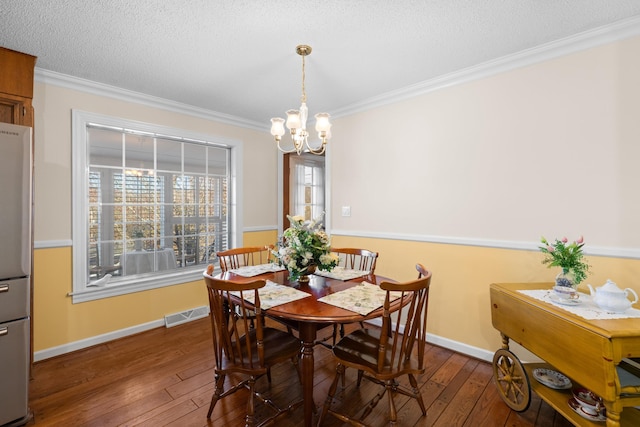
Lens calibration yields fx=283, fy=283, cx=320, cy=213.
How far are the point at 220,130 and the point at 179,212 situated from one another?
1.15 m

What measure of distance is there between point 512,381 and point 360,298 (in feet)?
3.83

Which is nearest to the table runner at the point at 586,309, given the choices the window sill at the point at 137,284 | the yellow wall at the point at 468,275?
the yellow wall at the point at 468,275

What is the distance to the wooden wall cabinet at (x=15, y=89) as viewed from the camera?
81.0 inches

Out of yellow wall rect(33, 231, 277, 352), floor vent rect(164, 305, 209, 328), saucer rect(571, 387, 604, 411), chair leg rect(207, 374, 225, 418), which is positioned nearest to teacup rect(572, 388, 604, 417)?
saucer rect(571, 387, 604, 411)

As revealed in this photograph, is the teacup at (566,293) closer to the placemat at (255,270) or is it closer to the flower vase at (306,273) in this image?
the flower vase at (306,273)

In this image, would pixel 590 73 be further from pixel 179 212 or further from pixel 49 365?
pixel 49 365

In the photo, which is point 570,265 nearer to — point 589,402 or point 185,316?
point 589,402

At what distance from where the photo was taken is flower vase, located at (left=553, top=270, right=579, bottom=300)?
1602mm

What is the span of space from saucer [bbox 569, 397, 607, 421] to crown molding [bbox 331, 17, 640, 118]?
2.28 metres

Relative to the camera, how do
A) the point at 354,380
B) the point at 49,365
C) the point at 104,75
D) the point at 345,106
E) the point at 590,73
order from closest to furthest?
the point at 590,73
the point at 354,380
the point at 49,365
the point at 104,75
the point at 345,106

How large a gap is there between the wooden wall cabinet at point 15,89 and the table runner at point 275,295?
Result: 209 centimetres

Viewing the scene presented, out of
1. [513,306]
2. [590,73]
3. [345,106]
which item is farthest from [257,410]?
[590,73]

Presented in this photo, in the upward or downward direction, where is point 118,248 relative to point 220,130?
downward

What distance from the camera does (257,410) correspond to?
1.83m
